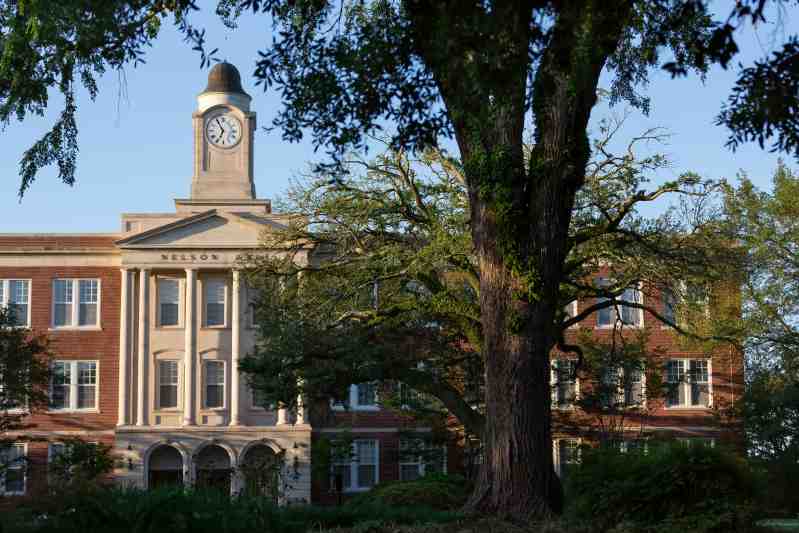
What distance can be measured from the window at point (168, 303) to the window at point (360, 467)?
9.21 m

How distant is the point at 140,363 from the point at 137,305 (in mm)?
2456

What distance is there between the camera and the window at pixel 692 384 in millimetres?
52094

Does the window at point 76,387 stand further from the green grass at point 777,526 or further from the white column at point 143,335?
the green grass at point 777,526

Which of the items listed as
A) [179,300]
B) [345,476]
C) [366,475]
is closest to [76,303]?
[179,300]

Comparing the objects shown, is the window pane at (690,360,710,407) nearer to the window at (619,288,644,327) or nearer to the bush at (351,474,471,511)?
the window at (619,288,644,327)

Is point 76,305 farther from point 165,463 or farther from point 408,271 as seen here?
point 408,271

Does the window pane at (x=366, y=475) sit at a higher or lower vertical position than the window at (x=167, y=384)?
lower

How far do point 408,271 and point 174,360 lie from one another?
1045 inches

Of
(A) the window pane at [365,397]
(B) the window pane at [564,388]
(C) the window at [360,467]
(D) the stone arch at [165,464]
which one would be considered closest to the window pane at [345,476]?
(C) the window at [360,467]

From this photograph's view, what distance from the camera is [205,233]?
169 feet

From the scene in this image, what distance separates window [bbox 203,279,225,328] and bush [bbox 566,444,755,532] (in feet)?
123

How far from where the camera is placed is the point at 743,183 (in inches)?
1763

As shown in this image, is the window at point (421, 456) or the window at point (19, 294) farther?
the window at point (19, 294)

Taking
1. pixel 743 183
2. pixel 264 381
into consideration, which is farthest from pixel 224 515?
pixel 743 183
